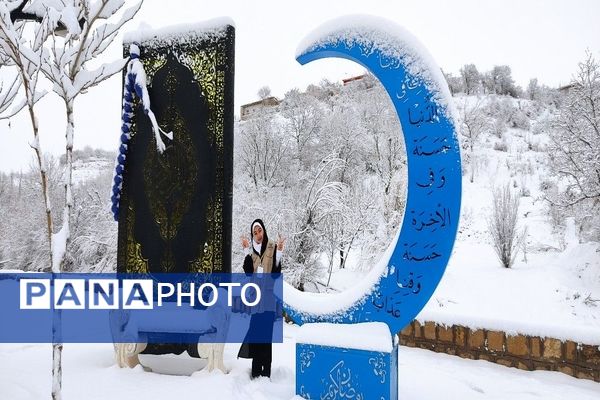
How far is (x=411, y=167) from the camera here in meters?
3.37

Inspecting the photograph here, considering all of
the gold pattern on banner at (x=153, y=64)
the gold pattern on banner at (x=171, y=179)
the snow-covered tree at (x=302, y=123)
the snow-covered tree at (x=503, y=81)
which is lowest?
the gold pattern on banner at (x=171, y=179)

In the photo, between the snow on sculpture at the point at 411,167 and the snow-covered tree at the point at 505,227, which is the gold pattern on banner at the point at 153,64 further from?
the snow-covered tree at the point at 505,227

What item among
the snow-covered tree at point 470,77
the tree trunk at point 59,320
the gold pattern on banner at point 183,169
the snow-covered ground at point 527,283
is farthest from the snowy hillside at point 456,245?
the snow-covered tree at point 470,77

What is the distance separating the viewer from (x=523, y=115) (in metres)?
30.8

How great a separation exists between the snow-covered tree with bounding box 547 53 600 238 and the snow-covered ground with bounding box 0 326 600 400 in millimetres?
7674

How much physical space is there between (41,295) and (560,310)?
32.3 ft

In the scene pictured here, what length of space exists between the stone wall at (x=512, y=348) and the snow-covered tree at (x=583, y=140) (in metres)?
7.19

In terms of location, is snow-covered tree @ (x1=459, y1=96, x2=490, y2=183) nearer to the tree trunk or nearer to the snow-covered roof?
the snow-covered roof

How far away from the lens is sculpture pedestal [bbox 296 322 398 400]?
327cm

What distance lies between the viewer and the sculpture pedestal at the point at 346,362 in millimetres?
3266

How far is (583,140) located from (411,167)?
9.54 meters

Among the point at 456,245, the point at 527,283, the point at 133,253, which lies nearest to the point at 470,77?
the point at 456,245

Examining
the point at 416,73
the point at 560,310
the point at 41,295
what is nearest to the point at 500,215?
the point at 560,310

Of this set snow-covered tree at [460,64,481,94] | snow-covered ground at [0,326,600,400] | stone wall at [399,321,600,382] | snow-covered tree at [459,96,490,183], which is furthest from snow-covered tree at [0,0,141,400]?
snow-covered tree at [460,64,481,94]
